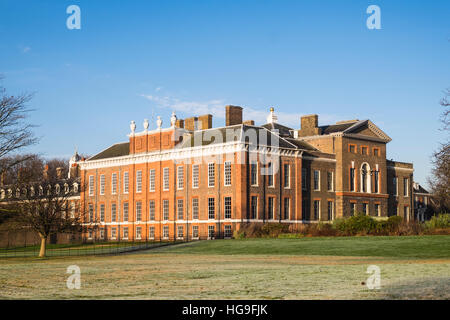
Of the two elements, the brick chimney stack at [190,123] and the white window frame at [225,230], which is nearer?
the white window frame at [225,230]

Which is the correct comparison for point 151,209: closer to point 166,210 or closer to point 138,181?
point 166,210

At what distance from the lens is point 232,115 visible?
6512 cm

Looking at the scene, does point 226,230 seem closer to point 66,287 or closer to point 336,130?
point 336,130

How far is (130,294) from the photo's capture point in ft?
44.7

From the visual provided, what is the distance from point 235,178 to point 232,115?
9.73 m

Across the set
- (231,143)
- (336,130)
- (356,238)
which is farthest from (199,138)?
(356,238)

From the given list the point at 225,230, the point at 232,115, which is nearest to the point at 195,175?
the point at 225,230

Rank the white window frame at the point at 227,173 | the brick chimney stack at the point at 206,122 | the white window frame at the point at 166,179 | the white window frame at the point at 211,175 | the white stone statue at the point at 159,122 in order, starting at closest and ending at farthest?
the white window frame at the point at 227,173 < the white window frame at the point at 211,175 < the white window frame at the point at 166,179 < the white stone statue at the point at 159,122 < the brick chimney stack at the point at 206,122

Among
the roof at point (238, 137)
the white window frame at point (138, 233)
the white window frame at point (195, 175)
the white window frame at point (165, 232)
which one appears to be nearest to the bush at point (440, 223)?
the roof at point (238, 137)

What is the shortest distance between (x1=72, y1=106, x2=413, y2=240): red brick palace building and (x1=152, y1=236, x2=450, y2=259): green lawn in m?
14.3

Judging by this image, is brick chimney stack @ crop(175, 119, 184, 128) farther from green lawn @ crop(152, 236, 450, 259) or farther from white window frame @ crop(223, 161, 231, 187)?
green lawn @ crop(152, 236, 450, 259)

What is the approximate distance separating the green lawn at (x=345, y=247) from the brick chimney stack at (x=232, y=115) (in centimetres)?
2211

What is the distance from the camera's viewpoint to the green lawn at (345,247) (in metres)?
31.5

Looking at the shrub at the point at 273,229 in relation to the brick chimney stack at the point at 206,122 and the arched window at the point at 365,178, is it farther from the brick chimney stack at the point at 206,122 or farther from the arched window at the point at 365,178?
the arched window at the point at 365,178
